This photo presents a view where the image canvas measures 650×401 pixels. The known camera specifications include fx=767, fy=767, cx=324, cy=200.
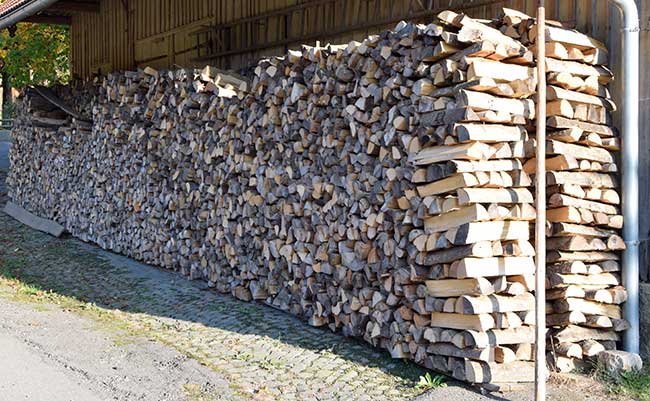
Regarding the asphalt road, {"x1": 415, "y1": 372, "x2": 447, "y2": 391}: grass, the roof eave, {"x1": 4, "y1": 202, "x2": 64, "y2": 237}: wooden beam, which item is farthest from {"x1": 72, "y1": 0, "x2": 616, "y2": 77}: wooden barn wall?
the asphalt road

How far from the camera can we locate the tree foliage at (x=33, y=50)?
819 inches

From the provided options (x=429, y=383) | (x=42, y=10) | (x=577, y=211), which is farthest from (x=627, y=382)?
(x=42, y=10)

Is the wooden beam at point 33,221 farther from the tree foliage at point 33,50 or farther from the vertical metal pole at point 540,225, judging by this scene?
the vertical metal pole at point 540,225

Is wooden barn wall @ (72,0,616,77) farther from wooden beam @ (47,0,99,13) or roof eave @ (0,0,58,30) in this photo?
roof eave @ (0,0,58,30)

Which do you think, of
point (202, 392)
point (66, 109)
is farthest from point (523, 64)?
point (66, 109)

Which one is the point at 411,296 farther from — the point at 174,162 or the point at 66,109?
the point at 66,109

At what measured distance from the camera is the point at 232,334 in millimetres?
7281

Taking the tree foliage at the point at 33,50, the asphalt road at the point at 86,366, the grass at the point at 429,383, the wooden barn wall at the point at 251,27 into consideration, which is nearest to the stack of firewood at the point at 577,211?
the wooden barn wall at the point at 251,27

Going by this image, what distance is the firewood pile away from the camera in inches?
220

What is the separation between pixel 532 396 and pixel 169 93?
6525mm

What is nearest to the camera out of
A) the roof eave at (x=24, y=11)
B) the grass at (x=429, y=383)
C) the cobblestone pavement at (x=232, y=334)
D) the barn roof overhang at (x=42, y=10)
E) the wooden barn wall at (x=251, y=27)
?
the grass at (x=429, y=383)

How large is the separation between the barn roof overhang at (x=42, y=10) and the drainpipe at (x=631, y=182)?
9.33 metres

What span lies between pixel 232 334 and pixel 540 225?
3271 mm

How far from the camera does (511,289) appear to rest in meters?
5.56
